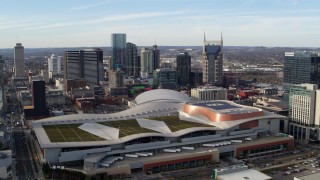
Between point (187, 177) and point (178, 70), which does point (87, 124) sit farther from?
point (178, 70)

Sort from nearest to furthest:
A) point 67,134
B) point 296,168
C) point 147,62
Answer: point 296,168, point 67,134, point 147,62

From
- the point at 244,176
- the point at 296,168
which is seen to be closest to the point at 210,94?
the point at 296,168

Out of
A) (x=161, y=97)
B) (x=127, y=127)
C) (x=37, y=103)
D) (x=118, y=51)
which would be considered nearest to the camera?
(x=127, y=127)

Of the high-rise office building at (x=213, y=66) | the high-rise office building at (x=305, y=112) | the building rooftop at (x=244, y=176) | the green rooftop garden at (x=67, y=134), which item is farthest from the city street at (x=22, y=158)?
the high-rise office building at (x=213, y=66)

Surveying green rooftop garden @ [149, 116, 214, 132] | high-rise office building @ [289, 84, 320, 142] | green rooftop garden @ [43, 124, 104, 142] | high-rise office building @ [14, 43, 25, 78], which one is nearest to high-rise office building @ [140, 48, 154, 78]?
high-rise office building @ [14, 43, 25, 78]

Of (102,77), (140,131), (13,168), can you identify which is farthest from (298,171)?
(102,77)

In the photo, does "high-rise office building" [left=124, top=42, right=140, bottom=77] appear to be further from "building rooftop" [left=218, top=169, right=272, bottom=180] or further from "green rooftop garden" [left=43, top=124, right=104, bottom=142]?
"building rooftop" [left=218, top=169, right=272, bottom=180]

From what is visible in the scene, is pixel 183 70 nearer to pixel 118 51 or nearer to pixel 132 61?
pixel 132 61

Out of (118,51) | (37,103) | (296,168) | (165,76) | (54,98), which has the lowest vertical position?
(296,168)
